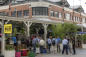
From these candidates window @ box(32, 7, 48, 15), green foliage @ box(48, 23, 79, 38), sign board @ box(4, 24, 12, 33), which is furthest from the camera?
window @ box(32, 7, 48, 15)

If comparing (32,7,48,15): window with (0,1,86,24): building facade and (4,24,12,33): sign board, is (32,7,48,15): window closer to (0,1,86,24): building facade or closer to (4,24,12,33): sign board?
(0,1,86,24): building facade

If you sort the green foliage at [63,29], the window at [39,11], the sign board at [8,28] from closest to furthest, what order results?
the sign board at [8,28] → the green foliage at [63,29] → the window at [39,11]

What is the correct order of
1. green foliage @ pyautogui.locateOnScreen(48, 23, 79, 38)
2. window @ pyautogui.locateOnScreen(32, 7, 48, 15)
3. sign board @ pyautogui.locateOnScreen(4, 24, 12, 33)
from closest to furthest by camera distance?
sign board @ pyautogui.locateOnScreen(4, 24, 12, 33), green foliage @ pyautogui.locateOnScreen(48, 23, 79, 38), window @ pyautogui.locateOnScreen(32, 7, 48, 15)

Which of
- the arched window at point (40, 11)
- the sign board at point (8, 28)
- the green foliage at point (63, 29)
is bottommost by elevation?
the green foliage at point (63, 29)

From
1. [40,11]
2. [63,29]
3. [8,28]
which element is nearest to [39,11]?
[40,11]

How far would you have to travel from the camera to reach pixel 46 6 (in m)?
36.4

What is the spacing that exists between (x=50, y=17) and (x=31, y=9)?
14.2ft

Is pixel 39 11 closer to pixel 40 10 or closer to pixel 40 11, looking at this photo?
pixel 40 11

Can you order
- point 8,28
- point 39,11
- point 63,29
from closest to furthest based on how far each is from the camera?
point 8,28, point 63,29, point 39,11

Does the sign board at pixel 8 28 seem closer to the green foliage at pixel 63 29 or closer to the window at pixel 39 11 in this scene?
the green foliage at pixel 63 29

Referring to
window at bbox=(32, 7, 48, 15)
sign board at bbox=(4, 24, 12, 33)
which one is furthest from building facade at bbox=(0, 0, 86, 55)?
sign board at bbox=(4, 24, 12, 33)

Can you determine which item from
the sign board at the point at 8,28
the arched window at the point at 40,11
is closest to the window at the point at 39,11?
the arched window at the point at 40,11

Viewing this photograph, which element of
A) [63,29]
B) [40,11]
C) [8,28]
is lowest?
[63,29]

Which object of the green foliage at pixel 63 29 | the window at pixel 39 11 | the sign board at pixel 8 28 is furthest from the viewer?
the window at pixel 39 11
